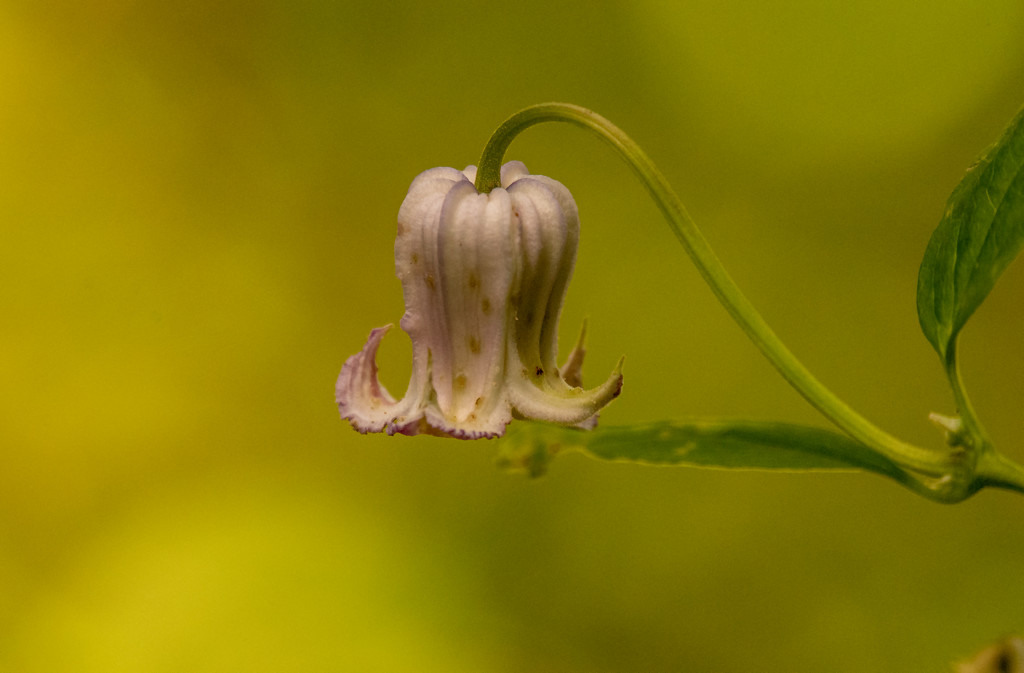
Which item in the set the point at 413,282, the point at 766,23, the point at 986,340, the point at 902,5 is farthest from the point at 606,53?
the point at 413,282

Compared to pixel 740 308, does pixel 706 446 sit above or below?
below

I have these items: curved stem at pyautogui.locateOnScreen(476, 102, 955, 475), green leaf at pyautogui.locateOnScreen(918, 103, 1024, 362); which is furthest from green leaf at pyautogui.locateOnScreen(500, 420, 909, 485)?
Answer: green leaf at pyautogui.locateOnScreen(918, 103, 1024, 362)

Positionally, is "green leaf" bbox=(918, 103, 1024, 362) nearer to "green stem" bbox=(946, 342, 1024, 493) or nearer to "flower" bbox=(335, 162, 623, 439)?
"green stem" bbox=(946, 342, 1024, 493)

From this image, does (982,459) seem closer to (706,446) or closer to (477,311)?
(706,446)

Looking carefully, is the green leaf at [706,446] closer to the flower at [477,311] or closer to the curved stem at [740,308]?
the curved stem at [740,308]

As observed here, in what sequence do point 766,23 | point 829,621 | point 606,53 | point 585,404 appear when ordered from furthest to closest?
point 766,23 < point 606,53 < point 829,621 < point 585,404

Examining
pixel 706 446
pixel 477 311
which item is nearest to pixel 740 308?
pixel 706 446

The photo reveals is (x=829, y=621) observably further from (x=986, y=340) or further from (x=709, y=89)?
(x=709, y=89)
